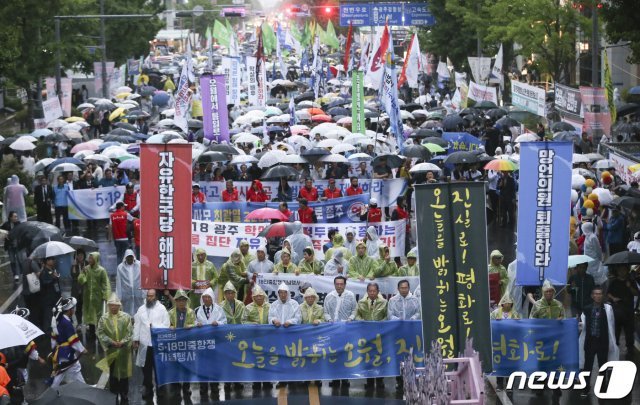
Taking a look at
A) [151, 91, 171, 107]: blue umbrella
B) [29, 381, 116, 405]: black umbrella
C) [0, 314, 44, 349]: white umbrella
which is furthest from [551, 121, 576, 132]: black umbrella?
[151, 91, 171, 107]: blue umbrella

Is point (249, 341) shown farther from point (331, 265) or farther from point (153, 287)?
point (331, 265)

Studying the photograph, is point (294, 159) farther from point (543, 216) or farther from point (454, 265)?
point (454, 265)

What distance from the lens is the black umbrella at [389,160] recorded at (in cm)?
2781

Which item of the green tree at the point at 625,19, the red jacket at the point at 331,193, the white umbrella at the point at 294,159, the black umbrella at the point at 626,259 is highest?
the green tree at the point at 625,19

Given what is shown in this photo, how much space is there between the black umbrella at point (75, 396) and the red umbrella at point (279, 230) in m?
8.58

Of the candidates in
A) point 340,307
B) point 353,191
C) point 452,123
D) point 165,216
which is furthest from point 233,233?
point 452,123

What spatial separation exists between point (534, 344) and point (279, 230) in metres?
5.90

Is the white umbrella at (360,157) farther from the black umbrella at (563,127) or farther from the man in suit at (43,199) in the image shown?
the black umbrella at (563,127)

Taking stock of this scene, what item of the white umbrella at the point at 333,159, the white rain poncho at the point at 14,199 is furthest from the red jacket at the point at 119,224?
the white umbrella at the point at 333,159

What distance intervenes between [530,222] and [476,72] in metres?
32.5

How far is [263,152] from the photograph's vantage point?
102 feet

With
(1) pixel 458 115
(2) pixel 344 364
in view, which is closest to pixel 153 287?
(2) pixel 344 364

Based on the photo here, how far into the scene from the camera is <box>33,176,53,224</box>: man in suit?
26.9m

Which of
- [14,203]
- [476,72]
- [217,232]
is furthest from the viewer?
[476,72]
